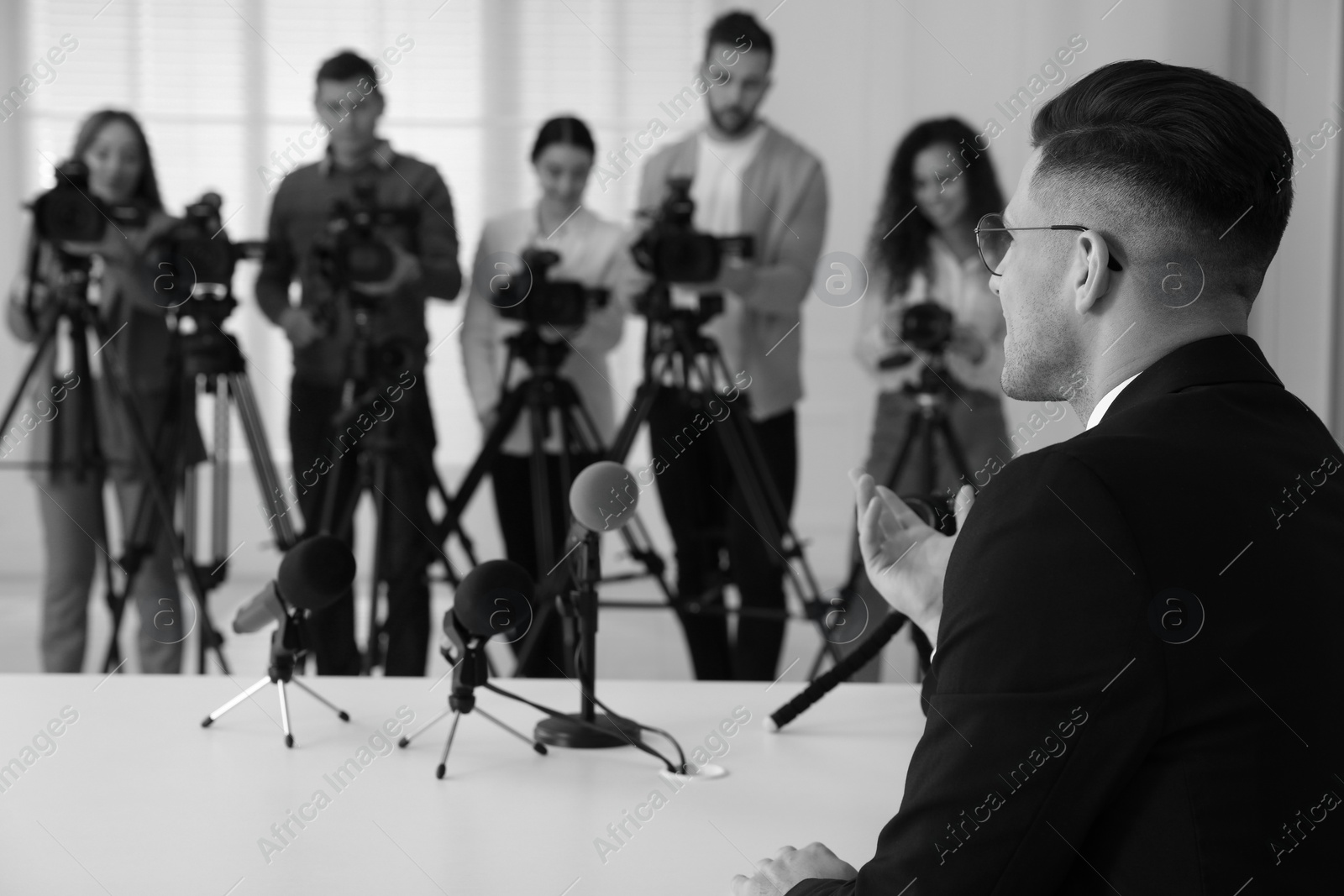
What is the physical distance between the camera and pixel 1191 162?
2.65 ft

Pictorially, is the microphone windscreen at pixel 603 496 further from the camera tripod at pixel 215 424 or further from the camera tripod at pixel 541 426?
the camera tripod at pixel 215 424

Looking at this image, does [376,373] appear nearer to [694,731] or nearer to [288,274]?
[288,274]

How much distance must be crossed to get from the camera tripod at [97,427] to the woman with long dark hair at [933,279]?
1.67 m

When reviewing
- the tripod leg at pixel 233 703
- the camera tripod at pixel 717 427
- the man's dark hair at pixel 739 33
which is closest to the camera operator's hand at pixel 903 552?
the tripod leg at pixel 233 703

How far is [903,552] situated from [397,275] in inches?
67.2

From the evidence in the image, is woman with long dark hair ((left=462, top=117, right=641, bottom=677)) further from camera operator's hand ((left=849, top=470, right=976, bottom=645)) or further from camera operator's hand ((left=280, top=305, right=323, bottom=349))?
camera operator's hand ((left=849, top=470, right=976, bottom=645))

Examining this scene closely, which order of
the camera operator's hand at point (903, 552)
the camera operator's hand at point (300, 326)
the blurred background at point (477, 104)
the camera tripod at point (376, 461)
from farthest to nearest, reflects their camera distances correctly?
the blurred background at point (477, 104)
the camera operator's hand at point (300, 326)
the camera tripod at point (376, 461)
the camera operator's hand at point (903, 552)

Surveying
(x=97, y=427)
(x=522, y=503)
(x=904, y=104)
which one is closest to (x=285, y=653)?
(x=522, y=503)

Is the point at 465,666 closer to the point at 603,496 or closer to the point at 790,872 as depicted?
the point at 603,496

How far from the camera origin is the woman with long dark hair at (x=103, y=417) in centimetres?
269

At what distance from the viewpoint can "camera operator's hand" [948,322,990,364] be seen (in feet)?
8.68

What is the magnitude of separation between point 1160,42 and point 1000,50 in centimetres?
60

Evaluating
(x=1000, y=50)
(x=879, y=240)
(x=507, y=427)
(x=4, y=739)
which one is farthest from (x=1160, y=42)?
(x=4, y=739)

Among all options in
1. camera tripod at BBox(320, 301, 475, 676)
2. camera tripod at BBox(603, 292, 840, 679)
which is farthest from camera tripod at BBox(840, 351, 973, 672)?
camera tripod at BBox(320, 301, 475, 676)
